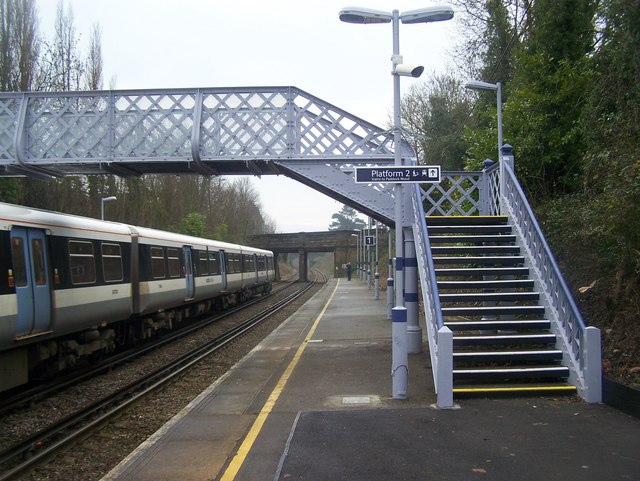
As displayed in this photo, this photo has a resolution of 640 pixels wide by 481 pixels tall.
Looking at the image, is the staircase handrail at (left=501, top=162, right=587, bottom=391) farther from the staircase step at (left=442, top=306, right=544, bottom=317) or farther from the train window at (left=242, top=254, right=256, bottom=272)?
the train window at (left=242, top=254, right=256, bottom=272)

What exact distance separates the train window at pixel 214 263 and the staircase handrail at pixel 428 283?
1233 cm

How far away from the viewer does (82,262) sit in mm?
10352

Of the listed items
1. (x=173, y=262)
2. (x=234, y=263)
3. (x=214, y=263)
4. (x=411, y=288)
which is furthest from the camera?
(x=234, y=263)

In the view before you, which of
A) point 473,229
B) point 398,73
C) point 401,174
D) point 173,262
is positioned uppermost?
point 398,73

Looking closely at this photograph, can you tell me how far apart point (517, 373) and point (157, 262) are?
9924 millimetres

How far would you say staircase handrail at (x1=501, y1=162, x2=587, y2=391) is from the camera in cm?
688

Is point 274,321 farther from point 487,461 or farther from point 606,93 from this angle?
point 487,461

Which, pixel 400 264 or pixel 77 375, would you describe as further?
pixel 77 375

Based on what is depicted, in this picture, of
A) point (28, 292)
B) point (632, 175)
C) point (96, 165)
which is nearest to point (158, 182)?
point (96, 165)

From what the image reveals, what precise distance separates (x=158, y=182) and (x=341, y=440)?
38.0 m

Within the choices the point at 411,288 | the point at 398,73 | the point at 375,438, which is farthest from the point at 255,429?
the point at 411,288

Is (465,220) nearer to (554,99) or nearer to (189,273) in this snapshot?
(554,99)

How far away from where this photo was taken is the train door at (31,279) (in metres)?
8.07

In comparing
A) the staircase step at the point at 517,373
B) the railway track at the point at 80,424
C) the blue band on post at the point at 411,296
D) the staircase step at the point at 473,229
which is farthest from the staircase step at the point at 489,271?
the railway track at the point at 80,424
